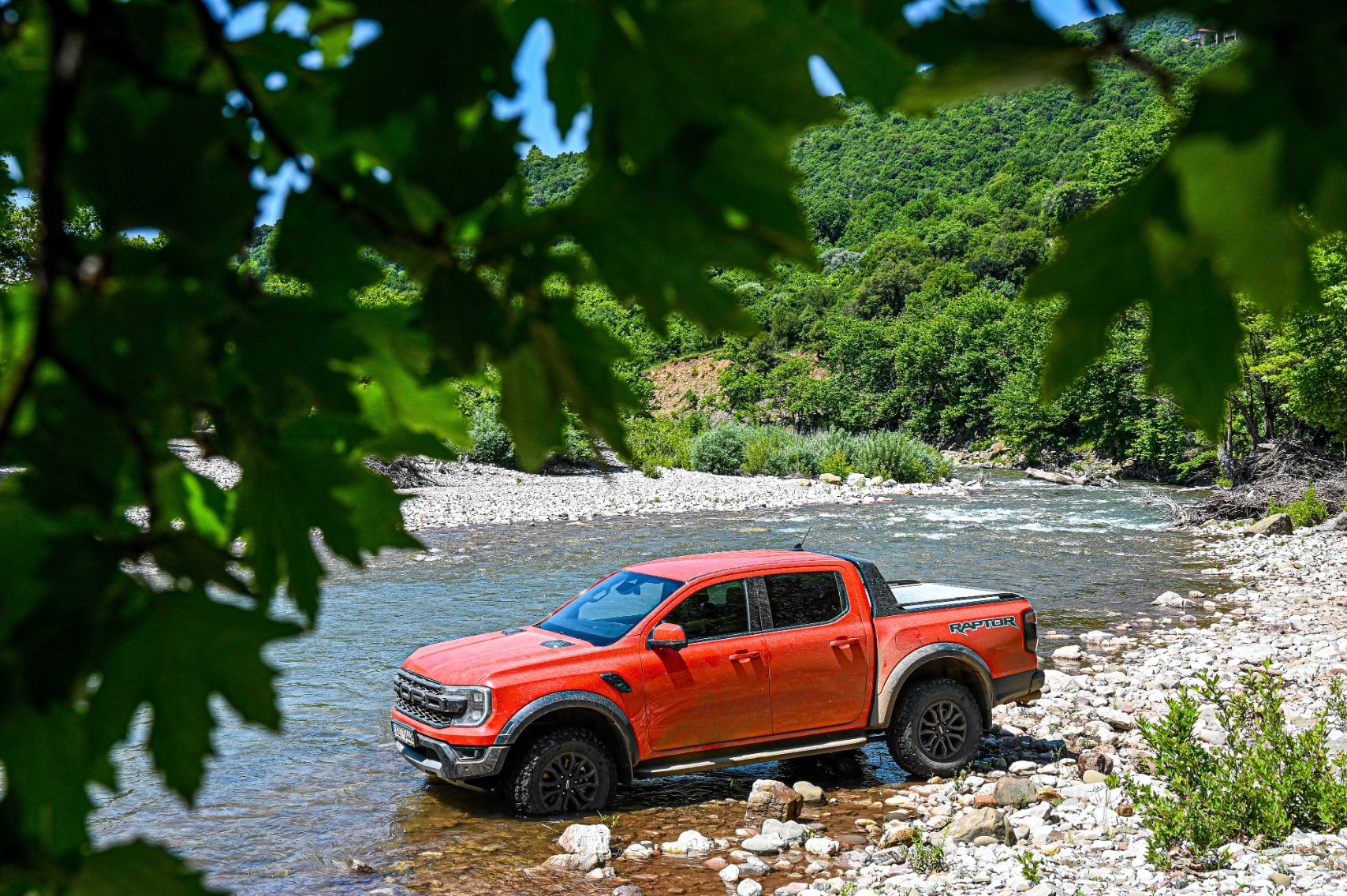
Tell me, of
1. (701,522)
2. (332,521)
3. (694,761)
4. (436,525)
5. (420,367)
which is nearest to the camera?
(332,521)

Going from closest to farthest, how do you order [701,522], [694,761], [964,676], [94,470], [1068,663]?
1. [94,470]
2. [694,761]
3. [964,676]
4. [1068,663]
5. [701,522]

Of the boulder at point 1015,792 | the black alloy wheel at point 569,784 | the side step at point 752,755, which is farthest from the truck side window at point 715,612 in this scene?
the boulder at point 1015,792

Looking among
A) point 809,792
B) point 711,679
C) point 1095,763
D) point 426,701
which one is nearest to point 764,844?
point 809,792

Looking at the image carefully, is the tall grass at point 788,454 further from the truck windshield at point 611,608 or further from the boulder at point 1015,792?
the boulder at point 1015,792

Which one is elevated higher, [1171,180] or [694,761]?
[1171,180]

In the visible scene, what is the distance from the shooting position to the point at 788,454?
3388 cm

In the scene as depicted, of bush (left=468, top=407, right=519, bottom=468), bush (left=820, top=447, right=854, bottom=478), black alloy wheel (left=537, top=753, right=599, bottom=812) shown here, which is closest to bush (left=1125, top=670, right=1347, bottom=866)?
black alloy wheel (left=537, top=753, right=599, bottom=812)

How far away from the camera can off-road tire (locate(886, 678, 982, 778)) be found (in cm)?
745

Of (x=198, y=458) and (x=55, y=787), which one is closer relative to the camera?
(x=55, y=787)

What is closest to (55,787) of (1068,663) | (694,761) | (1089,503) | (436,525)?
(694,761)

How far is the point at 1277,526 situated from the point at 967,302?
136 ft

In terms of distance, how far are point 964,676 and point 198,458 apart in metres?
7.73

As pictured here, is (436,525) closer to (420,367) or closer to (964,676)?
(964,676)

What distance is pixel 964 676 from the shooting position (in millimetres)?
7832
